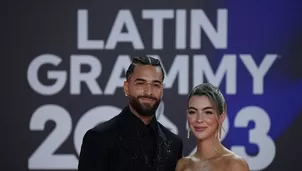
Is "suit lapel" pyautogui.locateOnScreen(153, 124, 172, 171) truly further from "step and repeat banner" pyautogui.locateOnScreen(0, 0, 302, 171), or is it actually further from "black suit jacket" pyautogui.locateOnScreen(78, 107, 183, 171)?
"step and repeat banner" pyautogui.locateOnScreen(0, 0, 302, 171)

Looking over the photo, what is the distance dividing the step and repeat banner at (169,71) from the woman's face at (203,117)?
2.09 m

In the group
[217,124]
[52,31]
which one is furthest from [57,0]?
[217,124]

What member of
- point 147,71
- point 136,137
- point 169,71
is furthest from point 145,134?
point 169,71

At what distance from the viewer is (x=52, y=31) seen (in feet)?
15.3

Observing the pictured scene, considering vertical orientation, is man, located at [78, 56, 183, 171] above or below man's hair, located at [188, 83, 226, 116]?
below

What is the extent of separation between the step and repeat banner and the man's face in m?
1.89

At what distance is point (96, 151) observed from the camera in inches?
104

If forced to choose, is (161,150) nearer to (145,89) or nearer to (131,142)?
(131,142)

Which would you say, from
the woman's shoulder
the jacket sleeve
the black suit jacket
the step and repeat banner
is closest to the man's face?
the black suit jacket

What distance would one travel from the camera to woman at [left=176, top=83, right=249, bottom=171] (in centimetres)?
247

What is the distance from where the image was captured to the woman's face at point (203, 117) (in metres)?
2.48

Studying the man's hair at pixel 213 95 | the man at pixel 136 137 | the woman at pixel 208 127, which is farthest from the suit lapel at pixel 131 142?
the man's hair at pixel 213 95

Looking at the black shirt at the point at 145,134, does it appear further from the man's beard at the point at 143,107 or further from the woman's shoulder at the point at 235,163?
the woman's shoulder at the point at 235,163

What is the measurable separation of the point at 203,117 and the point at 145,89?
33 cm
